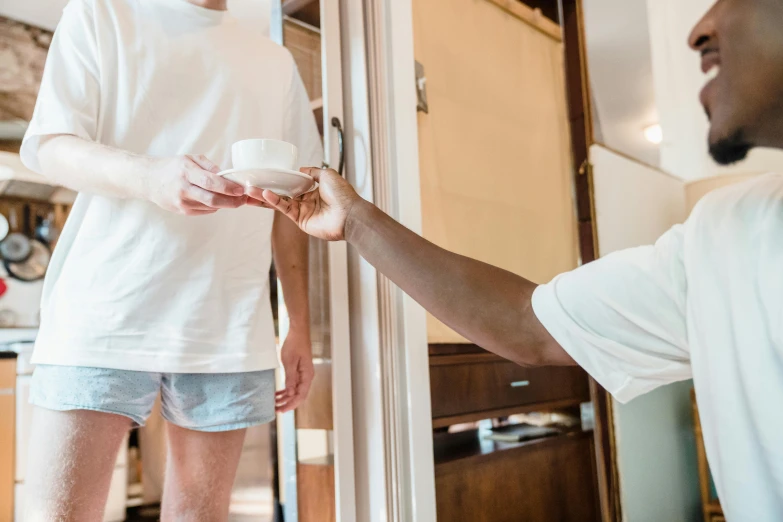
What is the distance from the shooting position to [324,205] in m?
0.96

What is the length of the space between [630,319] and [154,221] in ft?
2.35

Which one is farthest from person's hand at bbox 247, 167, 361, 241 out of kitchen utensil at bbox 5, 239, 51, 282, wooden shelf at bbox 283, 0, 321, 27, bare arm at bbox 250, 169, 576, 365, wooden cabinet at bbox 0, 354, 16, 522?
kitchen utensil at bbox 5, 239, 51, 282

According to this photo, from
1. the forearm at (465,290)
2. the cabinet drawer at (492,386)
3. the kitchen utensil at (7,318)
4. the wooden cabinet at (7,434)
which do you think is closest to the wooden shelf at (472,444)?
the cabinet drawer at (492,386)

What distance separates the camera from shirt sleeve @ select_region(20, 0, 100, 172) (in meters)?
0.83

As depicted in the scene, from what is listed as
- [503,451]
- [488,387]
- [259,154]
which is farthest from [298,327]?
[503,451]

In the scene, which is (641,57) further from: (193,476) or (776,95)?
(193,476)

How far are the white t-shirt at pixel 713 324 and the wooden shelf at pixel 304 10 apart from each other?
100 cm

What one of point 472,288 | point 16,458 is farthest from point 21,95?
point 472,288

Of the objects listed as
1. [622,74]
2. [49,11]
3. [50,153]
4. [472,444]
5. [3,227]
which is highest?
[49,11]

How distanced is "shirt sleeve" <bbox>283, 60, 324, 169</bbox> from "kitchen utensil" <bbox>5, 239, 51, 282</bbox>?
220cm

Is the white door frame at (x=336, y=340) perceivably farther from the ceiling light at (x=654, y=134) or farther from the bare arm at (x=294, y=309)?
the ceiling light at (x=654, y=134)

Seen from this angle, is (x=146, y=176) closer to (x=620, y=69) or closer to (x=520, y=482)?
(x=520, y=482)

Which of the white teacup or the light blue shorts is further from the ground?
the white teacup

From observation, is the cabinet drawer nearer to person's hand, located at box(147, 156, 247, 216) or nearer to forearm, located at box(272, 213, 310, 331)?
forearm, located at box(272, 213, 310, 331)
